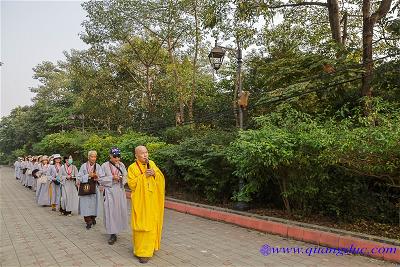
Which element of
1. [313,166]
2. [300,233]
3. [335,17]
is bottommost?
[300,233]

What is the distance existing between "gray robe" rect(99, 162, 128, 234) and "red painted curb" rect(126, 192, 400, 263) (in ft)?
8.52

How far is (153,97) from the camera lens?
24578 mm

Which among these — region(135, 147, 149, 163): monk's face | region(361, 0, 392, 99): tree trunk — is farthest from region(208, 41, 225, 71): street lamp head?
region(135, 147, 149, 163): monk's face

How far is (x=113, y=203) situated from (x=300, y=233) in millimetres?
3552

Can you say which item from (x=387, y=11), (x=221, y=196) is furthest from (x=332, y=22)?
(x=221, y=196)

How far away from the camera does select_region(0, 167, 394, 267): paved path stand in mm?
5730

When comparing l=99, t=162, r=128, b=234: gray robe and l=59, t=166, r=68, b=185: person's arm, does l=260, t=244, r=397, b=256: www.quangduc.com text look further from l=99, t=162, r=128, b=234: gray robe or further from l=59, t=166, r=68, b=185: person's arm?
l=59, t=166, r=68, b=185: person's arm

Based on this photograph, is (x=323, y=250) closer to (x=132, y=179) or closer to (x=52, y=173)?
(x=132, y=179)

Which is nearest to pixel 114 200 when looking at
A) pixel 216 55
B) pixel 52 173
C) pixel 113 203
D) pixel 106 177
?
pixel 113 203

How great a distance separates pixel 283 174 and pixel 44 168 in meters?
9.68

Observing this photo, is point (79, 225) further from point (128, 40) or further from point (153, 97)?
point (153, 97)

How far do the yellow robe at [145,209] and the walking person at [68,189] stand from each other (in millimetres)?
5489

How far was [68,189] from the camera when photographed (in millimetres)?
10992

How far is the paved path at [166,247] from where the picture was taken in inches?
226
